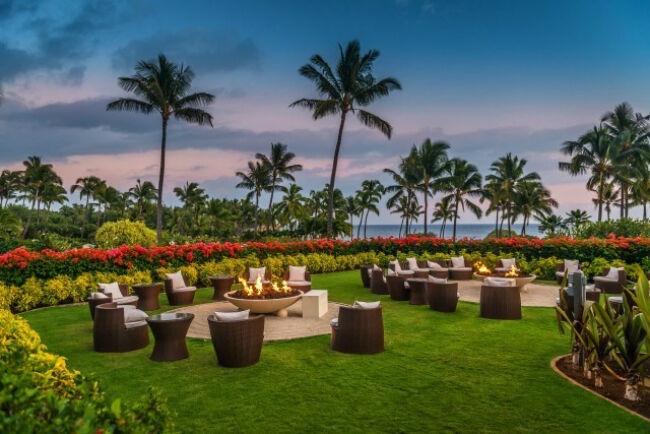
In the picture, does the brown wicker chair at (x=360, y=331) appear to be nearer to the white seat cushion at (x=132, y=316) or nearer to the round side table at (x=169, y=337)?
the round side table at (x=169, y=337)

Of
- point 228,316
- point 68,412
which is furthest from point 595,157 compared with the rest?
point 68,412

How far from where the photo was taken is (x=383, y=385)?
15.1ft

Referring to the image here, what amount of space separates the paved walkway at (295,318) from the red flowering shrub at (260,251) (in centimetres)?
319

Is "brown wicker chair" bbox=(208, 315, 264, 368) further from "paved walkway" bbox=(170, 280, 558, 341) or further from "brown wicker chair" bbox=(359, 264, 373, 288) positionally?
"brown wicker chair" bbox=(359, 264, 373, 288)

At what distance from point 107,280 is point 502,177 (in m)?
37.2

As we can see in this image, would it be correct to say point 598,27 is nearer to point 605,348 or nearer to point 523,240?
point 523,240

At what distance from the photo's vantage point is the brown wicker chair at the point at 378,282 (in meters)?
11.3

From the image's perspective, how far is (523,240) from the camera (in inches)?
666

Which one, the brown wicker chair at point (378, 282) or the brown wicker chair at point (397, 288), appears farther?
the brown wicker chair at point (378, 282)

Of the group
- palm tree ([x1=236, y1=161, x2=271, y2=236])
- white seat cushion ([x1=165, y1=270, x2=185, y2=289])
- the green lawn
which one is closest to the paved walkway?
the green lawn

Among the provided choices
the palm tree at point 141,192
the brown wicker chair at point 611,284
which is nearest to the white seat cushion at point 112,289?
the brown wicker chair at point 611,284

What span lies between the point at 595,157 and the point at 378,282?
26.5 metres

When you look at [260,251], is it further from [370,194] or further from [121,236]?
[370,194]

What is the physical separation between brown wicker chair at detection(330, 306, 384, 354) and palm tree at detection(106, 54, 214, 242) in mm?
17066
